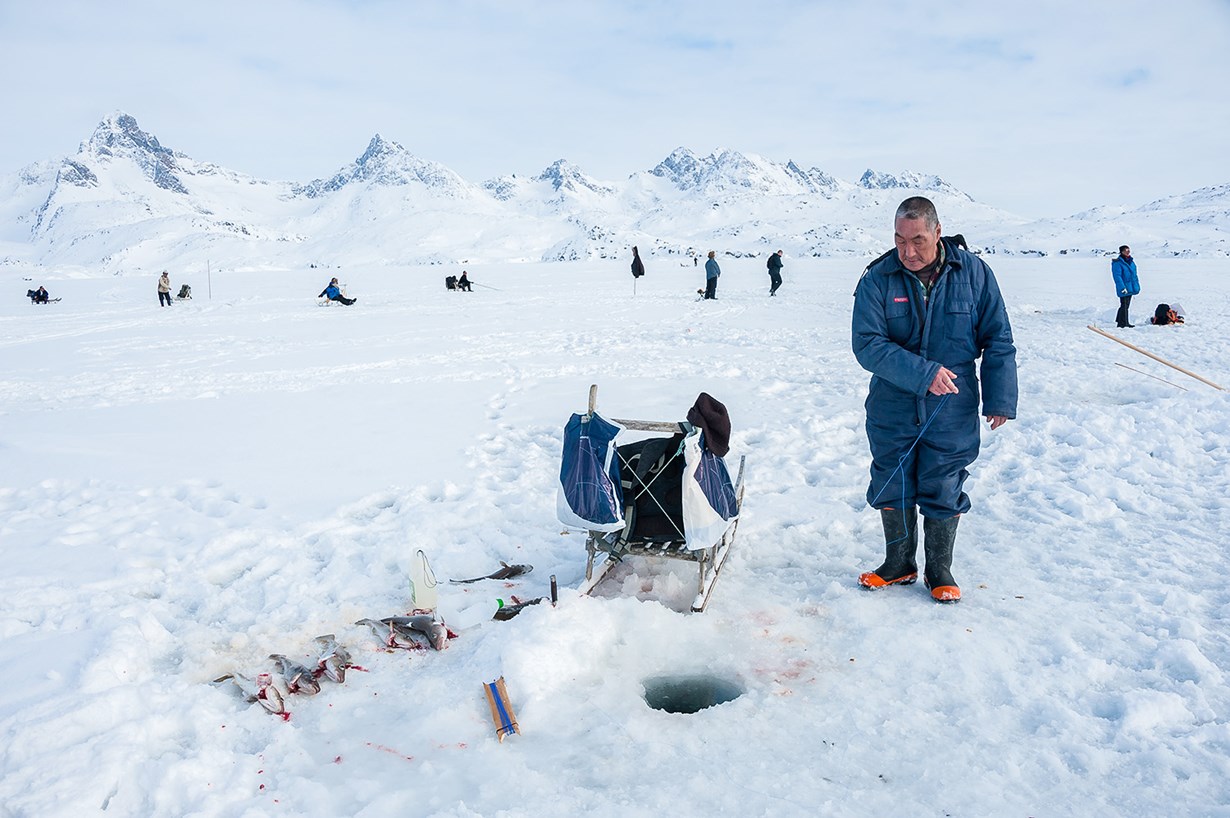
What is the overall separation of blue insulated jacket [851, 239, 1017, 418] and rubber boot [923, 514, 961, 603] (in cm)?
66

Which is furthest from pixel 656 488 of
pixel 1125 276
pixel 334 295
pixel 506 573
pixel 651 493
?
pixel 334 295

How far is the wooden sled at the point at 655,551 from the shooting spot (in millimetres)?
4066

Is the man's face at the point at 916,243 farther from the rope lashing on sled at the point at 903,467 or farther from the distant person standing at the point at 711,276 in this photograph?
the distant person standing at the point at 711,276

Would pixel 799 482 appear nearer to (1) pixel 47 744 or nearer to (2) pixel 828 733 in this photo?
(2) pixel 828 733

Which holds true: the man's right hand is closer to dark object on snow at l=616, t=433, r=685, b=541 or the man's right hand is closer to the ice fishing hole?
dark object on snow at l=616, t=433, r=685, b=541

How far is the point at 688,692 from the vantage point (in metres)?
3.41

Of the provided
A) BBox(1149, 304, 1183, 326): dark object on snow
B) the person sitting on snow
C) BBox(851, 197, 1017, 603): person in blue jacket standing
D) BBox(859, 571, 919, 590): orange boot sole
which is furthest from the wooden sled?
the person sitting on snow

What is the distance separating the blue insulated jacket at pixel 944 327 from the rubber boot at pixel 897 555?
2.36 feet

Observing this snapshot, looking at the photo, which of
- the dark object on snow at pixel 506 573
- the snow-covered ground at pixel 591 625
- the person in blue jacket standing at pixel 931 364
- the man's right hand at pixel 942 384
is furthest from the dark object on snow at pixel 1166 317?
the dark object on snow at pixel 506 573

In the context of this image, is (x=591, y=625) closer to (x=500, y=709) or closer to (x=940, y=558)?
(x=500, y=709)

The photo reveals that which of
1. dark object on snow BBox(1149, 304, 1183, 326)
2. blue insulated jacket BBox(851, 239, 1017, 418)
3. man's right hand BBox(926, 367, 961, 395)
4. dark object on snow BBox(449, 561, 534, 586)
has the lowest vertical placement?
dark object on snow BBox(449, 561, 534, 586)

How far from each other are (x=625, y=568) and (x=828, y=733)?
1.84m

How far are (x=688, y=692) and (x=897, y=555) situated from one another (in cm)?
157

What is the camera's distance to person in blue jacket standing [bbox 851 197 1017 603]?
145 inches
